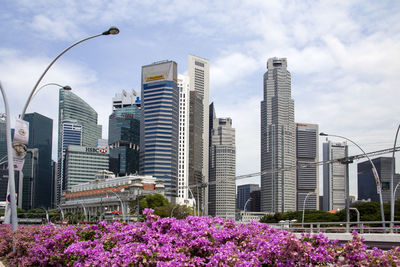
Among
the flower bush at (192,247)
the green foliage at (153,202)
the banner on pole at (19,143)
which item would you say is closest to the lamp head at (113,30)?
the banner on pole at (19,143)

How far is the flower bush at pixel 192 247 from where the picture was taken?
10.3 m

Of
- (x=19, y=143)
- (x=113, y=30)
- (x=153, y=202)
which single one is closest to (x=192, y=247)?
(x=113, y=30)

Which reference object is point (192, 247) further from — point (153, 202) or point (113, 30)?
point (153, 202)

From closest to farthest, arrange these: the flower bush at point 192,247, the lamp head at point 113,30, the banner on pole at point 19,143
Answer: the flower bush at point 192,247
the lamp head at point 113,30
the banner on pole at point 19,143

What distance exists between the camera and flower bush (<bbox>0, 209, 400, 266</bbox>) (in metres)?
10.3

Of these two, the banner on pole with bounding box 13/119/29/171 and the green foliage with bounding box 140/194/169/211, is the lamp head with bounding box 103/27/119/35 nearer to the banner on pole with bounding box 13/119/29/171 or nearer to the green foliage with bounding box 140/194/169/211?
the banner on pole with bounding box 13/119/29/171

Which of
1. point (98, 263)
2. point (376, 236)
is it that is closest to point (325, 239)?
point (98, 263)

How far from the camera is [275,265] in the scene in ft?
35.5

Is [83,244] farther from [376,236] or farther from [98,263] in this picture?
[376,236]

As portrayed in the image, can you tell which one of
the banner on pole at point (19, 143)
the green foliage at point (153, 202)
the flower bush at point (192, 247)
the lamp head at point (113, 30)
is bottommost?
the green foliage at point (153, 202)

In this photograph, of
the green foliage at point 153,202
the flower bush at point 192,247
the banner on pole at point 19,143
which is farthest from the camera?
the green foliage at point 153,202

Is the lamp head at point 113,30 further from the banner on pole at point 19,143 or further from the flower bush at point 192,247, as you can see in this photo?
the flower bush at point 192,247

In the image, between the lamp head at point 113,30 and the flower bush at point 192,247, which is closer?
the flower bush at point 192,247

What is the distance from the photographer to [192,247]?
12734mm
